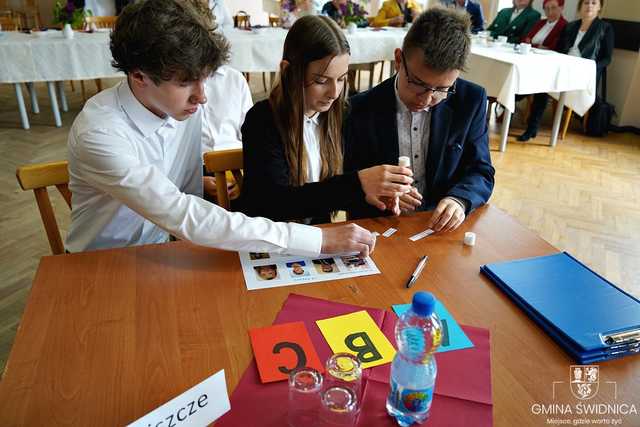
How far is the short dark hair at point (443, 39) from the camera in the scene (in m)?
1.32

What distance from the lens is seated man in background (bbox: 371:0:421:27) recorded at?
5836 mm

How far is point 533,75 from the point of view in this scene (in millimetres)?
3850

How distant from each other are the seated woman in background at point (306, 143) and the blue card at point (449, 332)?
36 cm

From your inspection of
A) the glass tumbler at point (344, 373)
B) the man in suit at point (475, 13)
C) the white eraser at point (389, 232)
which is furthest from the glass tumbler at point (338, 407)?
the man in suit at point (475, 13)

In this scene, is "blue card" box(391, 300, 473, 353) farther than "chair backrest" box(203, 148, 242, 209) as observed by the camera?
No

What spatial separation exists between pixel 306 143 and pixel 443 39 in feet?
1.60

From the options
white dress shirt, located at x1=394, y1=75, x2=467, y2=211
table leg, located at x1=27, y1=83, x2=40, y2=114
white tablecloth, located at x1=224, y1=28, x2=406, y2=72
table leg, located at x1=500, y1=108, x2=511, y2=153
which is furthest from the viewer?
table leg, located at x1=27, y1=83, x2=40, y2=114

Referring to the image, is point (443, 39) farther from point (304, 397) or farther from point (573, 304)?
point (304, 397)

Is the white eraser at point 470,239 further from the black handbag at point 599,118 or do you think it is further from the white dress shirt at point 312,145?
the black handbag at point 599,118

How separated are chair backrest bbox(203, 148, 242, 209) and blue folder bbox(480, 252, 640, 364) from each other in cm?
80

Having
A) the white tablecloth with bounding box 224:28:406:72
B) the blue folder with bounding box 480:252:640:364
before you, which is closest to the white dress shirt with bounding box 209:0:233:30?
the white tablecloth with bounding box 224:28:406:72

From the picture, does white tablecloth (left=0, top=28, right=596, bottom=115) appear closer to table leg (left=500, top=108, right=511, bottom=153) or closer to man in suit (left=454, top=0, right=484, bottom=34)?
table leg (left=500, top=108, right=511, bottom=153)

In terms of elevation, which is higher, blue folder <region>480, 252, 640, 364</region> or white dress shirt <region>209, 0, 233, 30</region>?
white dress shirt <region>209, 0, 233, 30</region>

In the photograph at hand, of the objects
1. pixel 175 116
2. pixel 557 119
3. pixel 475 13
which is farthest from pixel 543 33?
pixel 175 116
